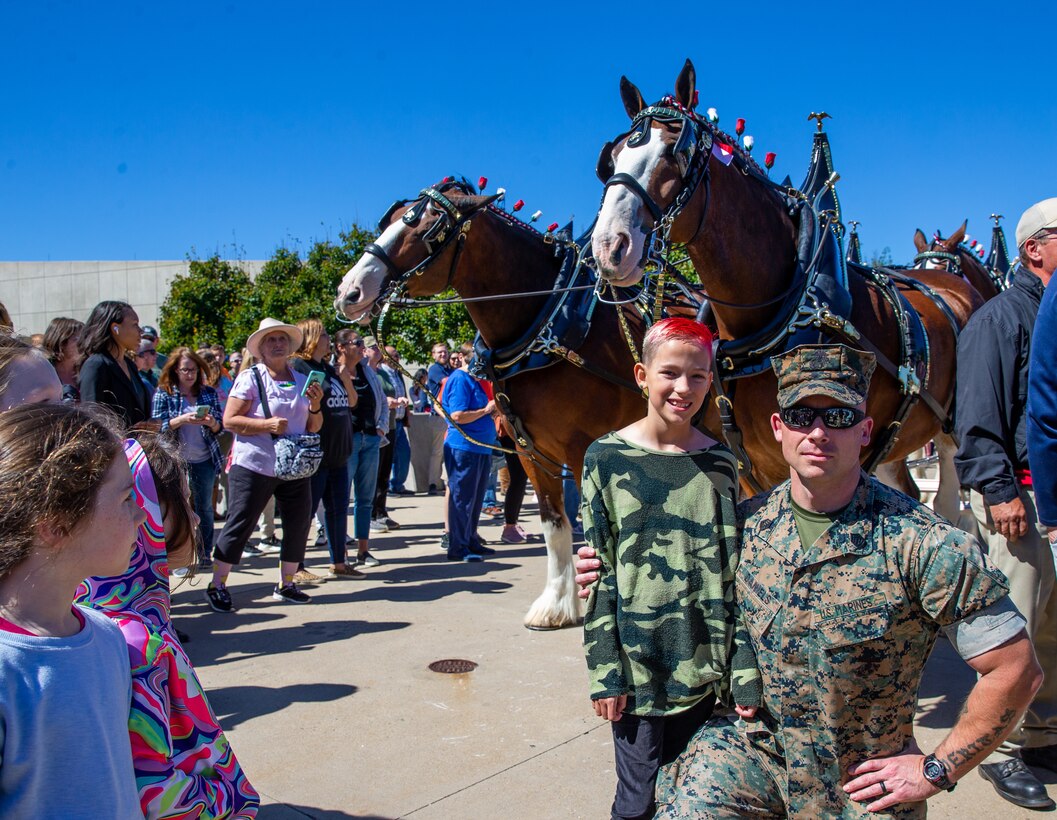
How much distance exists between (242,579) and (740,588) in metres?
5.85

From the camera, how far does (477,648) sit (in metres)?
5.11

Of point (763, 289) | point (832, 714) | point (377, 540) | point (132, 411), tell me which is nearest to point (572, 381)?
point (763, 289)

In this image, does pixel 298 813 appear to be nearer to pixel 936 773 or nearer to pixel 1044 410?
pixel 936 773

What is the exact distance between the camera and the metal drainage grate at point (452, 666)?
4680 millimetres

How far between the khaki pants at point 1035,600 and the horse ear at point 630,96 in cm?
234

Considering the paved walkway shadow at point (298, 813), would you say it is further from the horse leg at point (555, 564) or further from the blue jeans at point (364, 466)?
the blue jeans at point (364, 466)

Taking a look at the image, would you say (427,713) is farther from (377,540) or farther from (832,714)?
(377,540)

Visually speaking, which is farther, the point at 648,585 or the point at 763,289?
the point at 763,289

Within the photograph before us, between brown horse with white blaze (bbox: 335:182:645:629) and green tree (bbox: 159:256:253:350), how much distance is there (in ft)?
85.8

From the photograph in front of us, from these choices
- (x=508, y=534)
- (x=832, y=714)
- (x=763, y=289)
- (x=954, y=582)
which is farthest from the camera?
(x=508, y=534)

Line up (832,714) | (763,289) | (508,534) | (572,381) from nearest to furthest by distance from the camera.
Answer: (832,714) → (763,289) → (572,381) → (508,534)

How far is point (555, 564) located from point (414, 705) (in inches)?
60.3

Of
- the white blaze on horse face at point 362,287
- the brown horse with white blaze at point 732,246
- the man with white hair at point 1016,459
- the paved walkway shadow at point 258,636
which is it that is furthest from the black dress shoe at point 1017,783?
the white blaze on horse face at point 362,287

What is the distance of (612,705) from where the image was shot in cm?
229
